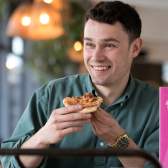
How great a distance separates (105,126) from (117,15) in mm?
390

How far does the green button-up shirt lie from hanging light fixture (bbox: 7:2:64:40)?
8.52 ft

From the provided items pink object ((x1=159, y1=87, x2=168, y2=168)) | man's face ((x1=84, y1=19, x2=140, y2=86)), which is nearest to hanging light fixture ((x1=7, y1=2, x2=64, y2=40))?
man's face ((x1=84, y1=19, x2=140, y2=86))

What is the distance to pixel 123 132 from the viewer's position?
182cm

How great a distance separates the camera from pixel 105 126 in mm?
1797

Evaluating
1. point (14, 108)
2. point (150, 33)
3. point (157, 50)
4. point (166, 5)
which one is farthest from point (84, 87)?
point (157, 50)

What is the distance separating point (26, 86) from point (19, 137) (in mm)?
6262

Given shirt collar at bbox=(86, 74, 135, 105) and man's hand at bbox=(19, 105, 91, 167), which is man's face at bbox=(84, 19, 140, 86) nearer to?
shirt collar at bbox=(86, 74, 135, 105)

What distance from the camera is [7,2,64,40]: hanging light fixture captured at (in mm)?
4656

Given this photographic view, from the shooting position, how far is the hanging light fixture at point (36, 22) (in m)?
4.66

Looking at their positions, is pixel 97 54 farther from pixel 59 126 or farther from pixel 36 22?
pixel 36 22

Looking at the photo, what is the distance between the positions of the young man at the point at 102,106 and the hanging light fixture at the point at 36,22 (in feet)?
8.59

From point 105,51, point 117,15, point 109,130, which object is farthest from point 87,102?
point 117,15

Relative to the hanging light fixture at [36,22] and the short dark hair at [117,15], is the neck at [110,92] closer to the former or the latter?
the short dark hair at [117,15]

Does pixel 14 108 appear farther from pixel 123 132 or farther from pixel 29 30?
pixel 123 132
